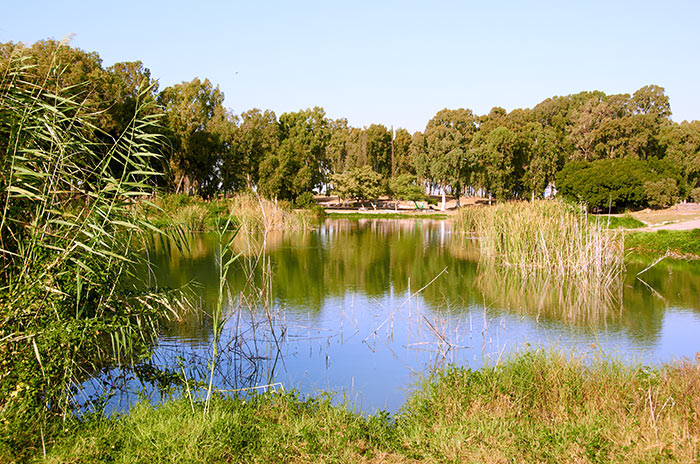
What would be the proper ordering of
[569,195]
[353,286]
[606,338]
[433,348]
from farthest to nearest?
[569,195]
[353,286]
[606,338]
[433,348]

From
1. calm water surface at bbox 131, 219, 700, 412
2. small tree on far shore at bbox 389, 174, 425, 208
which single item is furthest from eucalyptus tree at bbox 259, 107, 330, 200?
calm water surface at bbox 131, 219, 700, 412

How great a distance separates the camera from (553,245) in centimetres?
1139

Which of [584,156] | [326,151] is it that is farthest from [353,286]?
[326,151]

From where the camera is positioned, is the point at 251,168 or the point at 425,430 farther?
the point at 251,168

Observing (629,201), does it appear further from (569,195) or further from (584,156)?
(584,156)

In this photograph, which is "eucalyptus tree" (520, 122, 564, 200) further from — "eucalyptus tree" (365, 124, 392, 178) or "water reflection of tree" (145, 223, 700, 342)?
"water reflection of tree" (145, 223, 700, 342)

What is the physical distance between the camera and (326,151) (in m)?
52.1

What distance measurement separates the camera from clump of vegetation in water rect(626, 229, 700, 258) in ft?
49.4

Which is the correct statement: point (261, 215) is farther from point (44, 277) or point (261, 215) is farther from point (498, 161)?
point (498, 161)

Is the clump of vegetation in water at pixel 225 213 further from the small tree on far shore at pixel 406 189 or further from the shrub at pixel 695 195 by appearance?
the shrub at pixel 695 195

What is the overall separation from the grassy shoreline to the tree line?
25618 millimetres

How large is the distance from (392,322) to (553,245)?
18.1 feet

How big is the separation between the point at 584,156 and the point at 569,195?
9811mm

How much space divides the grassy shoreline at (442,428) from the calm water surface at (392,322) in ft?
2.82
